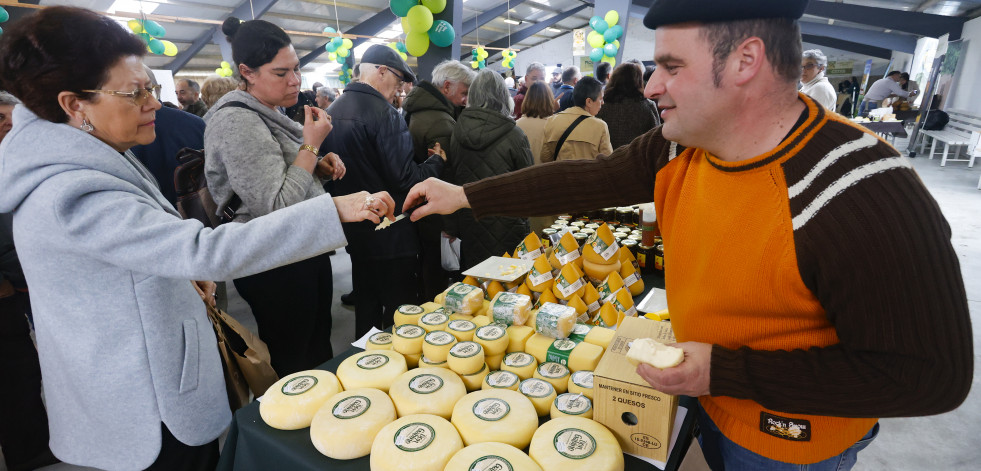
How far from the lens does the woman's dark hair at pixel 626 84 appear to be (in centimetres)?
382

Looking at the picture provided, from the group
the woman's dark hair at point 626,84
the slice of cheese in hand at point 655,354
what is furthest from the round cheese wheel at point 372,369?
the woman's dark hair at point 626,84

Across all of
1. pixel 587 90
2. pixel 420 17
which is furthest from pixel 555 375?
pixel 420 17

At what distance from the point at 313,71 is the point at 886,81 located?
1943 centimetres

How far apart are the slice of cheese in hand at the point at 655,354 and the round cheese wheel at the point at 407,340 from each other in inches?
27.2

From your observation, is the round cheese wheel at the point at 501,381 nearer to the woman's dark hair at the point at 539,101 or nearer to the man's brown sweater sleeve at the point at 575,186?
the man's brown sweater sleeve at the point at 575,186

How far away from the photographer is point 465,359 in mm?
1282

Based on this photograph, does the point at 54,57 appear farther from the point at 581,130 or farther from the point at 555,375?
the point at 581,130

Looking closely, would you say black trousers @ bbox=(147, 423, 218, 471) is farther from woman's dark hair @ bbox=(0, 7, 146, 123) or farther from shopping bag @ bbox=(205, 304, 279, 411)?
woman's dark hair @ bbox=(0, 7, 146, 123)

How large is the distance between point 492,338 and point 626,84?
3.12 metres

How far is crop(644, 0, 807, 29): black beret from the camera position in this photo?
789 millimetres

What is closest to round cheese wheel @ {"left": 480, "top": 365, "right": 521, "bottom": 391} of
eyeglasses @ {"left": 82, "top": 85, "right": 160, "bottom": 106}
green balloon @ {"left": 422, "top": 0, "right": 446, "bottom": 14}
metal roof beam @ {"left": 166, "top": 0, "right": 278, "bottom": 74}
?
eyeglasses @ {"left": 82, "top": 85, "right": 160, "bottom": 106}

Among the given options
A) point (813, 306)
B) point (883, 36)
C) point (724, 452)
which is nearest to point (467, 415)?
point (724, 452)

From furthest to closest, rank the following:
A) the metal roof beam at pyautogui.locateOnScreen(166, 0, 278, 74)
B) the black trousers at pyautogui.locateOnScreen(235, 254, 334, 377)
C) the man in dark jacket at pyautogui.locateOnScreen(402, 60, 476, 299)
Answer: the metal roof beam at pyautogui.locateOnScreen(166, 0, 278, 74) < the man in dark jacket at pyautogui.locateOnScreen(402, 60, 476, 299) < the black trousers at pyautogui.locateOnScreen(235, 254, 334, 377)

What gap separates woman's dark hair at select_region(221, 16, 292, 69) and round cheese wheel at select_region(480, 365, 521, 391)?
4.94ft
